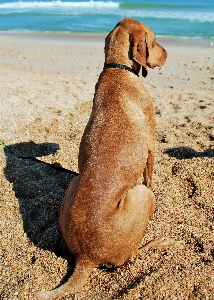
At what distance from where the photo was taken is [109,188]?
10.2 feet

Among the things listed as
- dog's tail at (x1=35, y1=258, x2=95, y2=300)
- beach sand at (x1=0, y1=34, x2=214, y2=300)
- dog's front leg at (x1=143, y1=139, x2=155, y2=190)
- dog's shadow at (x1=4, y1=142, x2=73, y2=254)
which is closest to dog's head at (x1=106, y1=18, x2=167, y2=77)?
dog's front leg at (x1=143, y1=139, x2=155, y2=190)

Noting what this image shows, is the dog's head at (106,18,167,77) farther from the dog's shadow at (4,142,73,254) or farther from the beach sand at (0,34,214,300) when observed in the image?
the dog's shadow at (4,142,73,254)

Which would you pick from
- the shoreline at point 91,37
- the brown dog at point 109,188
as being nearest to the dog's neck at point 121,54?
the brown dog at point 109,188

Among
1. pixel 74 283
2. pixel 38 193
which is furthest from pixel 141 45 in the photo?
pixel 74 283

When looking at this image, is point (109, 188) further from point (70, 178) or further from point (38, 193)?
point (70, 178)

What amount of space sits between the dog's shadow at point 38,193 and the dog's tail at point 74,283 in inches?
20.2

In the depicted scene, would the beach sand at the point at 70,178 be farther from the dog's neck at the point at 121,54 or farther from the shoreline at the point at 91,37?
the shoreline at the point at 91,37

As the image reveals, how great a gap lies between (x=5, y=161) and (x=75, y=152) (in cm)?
105

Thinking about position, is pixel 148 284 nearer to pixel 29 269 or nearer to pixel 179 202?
pixel 29 269

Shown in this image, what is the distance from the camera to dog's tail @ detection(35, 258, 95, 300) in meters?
2.84

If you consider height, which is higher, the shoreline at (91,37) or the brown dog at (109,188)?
the brown dog at (109,188)

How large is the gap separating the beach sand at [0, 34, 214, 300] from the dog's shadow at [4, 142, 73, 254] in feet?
0.04

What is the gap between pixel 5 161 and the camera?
506cm

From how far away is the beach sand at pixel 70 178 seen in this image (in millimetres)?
3049
